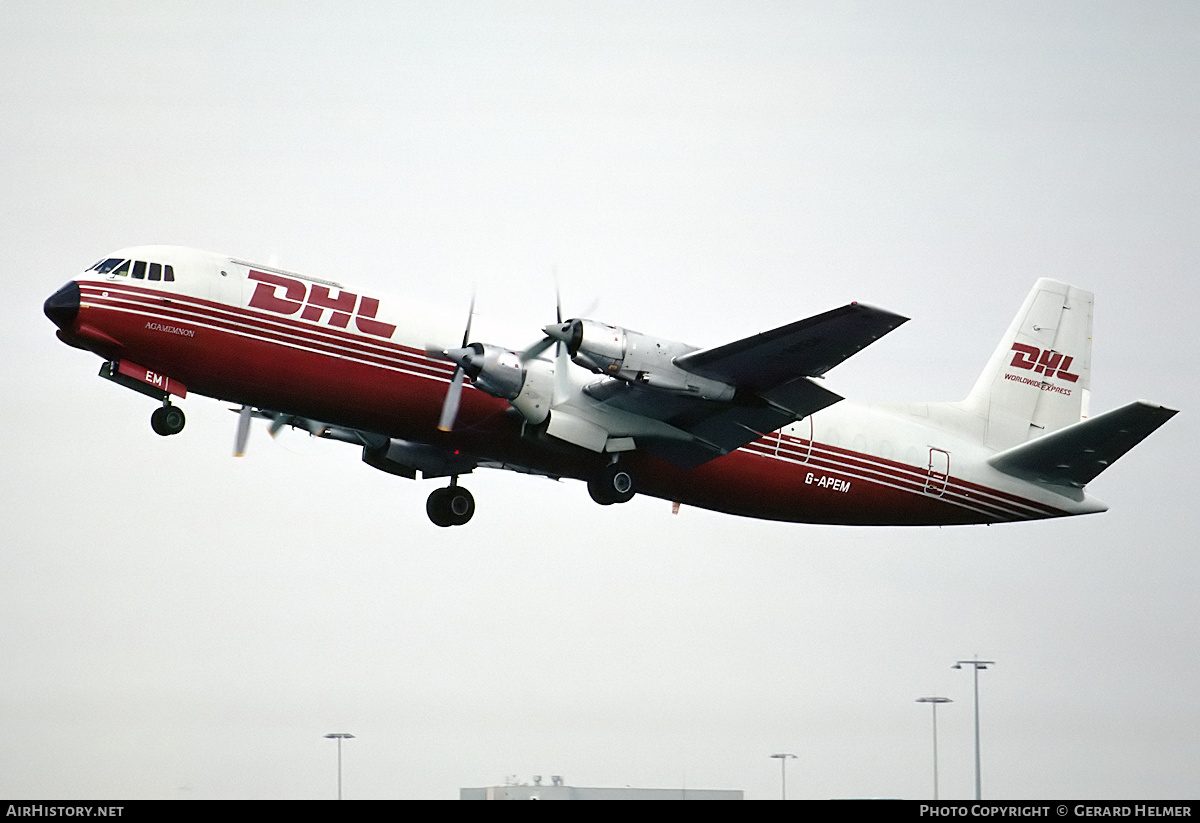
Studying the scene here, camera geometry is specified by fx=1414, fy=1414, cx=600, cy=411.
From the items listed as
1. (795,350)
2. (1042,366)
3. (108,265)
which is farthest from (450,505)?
(1042,366)

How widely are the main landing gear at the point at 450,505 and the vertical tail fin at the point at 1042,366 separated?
13.1 metres

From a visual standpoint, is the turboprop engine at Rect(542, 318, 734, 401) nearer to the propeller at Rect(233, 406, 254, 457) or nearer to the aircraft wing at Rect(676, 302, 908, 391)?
the aircraft wing at Rect(676, 302, 908, 391)

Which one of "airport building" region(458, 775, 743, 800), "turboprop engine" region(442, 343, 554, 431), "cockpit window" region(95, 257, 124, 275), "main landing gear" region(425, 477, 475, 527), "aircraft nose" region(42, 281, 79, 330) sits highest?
"cockpit window" region(95, 257, 124, 275)

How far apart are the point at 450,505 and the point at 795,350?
1043 cm

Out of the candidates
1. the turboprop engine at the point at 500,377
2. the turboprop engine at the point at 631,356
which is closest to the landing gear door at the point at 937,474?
the turboprop engine at the point at 631,356

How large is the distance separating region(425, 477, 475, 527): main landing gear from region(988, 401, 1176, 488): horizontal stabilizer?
12806 mm

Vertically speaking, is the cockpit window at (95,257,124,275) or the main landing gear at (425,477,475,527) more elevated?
the cockpit window at (95,257,124,275)

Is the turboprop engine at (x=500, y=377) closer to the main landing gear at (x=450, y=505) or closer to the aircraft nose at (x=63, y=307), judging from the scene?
the main landing gear at (x=450, y=505)

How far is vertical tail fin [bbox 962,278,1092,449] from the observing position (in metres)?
36.7

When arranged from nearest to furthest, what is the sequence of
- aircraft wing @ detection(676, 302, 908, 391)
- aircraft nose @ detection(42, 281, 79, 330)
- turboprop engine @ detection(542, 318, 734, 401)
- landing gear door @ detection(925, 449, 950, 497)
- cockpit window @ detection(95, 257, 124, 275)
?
aircraft wing @ detection(676, 302, 908, 391) < aircraft nose @ detection(42, 281, 79, 330) < cockpit window @ detection(95, 257, 124, 275) < turboprop engine @ detection(542, 318, 734, 401) < landing gear door @ detection(925, 449, 950, 497)

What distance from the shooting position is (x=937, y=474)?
34000mm

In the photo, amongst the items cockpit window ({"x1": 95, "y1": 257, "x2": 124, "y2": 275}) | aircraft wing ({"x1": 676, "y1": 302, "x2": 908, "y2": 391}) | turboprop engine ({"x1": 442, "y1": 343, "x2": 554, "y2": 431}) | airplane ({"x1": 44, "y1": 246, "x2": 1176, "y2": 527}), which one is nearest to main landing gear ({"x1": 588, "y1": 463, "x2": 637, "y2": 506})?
airplane ({"x1": 44, "y1": 246, "x2": 1176, "y2": 527})

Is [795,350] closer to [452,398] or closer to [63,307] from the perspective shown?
[452,398]
